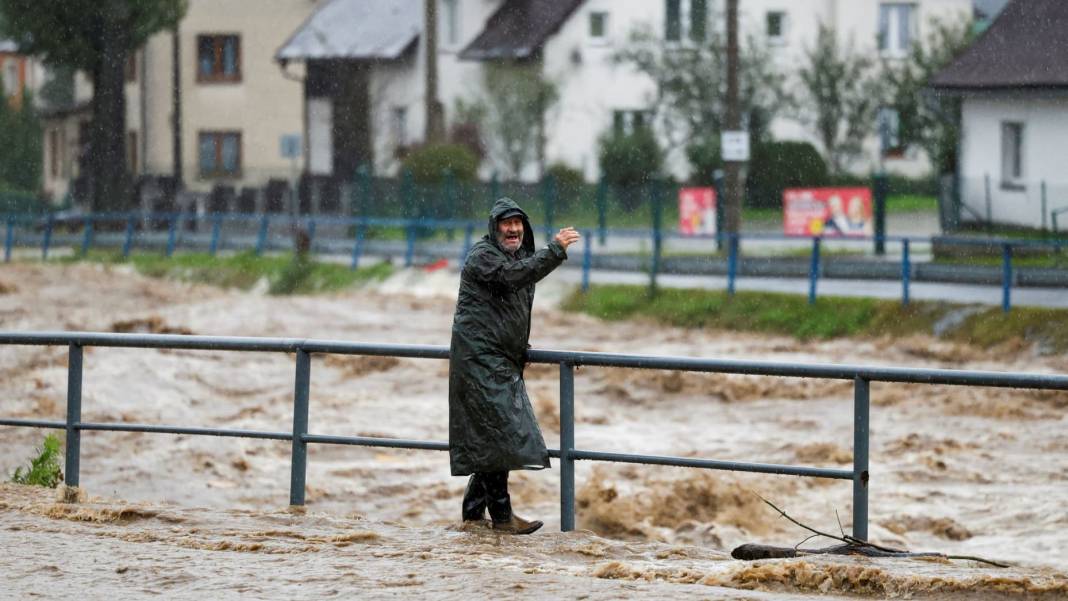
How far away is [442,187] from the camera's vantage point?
41.5 m

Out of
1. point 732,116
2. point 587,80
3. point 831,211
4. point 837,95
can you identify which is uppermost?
point 587,80

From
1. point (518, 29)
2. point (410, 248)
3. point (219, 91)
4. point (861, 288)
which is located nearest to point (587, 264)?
point (410, 248)

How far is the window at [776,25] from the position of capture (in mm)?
47125

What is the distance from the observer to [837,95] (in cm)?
4497

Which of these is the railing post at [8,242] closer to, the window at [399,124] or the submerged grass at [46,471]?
the window at [399,124]

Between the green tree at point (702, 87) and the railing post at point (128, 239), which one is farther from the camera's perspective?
the green tree at point (702, 87)

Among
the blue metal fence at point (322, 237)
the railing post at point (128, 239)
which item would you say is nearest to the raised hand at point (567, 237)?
the blue metal fence at point (322, 237)

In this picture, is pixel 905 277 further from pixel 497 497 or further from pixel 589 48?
pixel 589 48

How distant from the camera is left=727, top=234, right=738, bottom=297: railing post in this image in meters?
28.5

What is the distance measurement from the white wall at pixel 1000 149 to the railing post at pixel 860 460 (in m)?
24.1

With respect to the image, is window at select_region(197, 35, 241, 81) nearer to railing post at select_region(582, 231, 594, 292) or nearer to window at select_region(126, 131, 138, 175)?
window at select_region(126, 131, 138, 175)

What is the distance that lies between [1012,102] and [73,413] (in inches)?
1095

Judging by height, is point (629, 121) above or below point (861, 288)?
above

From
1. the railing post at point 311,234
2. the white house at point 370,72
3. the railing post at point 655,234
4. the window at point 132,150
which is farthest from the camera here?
the window at point 132,150
